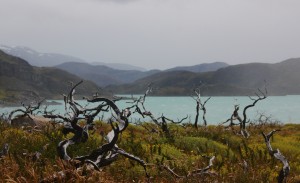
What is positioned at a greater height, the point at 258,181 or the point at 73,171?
the point at 73,171

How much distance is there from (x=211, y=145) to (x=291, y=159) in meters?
3.05

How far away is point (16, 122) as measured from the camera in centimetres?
2330

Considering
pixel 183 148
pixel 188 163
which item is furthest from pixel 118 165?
pixel 183 148

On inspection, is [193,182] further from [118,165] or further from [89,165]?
[118,165]

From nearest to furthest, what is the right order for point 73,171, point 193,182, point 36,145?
point 73,171
point 193,182
point 36,145

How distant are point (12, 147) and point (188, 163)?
439 centimetres

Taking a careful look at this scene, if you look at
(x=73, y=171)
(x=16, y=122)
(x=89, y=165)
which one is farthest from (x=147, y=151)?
(x=16, y=122)

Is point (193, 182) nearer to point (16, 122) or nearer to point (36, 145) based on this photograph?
point (36, 145)

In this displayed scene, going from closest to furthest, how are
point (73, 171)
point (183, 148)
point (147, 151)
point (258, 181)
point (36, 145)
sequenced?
1. point (73, 171)
2. point (258, 181)
3. point (36, 145)
4. point (147, 151)
5. point (183, 148)

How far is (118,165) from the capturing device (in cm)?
1060

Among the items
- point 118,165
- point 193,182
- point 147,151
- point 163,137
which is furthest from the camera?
point 163,137

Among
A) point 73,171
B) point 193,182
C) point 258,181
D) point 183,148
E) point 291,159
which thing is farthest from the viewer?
point 183,148

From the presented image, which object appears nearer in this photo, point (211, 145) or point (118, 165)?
point (118, 165)

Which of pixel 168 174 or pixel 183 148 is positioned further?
pixel 183 148
